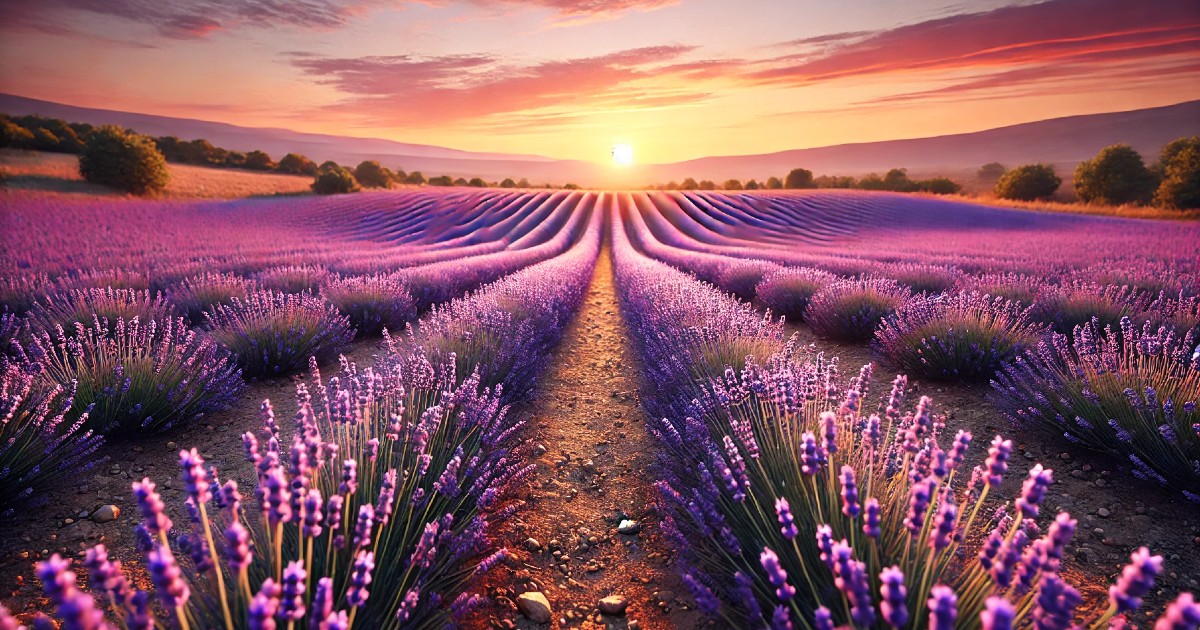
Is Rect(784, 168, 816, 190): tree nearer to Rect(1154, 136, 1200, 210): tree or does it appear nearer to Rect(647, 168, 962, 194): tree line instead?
Rect(647, 168, 962, 194): tree line

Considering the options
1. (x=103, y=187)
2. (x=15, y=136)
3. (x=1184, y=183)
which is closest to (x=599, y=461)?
(x=103, y=187)

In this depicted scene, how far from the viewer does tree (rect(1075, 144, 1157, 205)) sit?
86.6 feet

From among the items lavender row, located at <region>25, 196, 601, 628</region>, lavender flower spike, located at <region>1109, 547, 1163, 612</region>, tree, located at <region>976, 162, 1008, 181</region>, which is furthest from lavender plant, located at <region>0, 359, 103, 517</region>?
tree, located at <region>976, 162, 1008, 181</region>

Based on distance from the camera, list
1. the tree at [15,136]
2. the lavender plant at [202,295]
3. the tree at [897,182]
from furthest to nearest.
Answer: the tree at [897,182], the tree at [15,136], the lavender plant at [202,295]

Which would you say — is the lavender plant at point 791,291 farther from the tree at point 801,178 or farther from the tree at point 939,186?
the tree at point 939,186

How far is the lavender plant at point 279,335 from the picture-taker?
399 centimetres

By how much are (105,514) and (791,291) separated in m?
6.35

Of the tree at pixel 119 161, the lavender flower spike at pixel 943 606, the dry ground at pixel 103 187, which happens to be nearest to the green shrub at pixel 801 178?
the dry ground at pixel 103 187

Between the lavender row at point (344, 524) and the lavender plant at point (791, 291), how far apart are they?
4003 millimetres

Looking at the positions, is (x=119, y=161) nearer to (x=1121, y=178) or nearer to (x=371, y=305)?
(x=371, y=305)

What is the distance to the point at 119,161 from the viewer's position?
18812mm

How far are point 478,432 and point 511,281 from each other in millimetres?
3584

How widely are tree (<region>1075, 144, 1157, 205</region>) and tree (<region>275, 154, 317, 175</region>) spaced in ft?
156

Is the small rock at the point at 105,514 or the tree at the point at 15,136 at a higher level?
the tree at the point at 15,136
